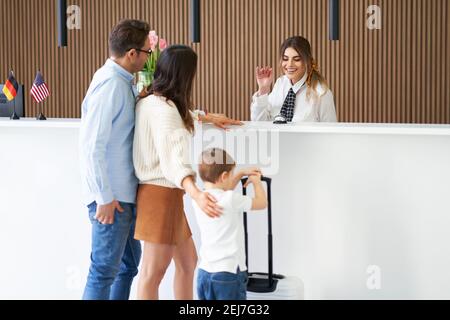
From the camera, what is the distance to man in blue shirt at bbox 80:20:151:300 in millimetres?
3102

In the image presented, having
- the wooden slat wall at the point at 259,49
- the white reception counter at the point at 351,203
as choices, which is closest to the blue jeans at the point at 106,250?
the white reception counter at the point at 351,203

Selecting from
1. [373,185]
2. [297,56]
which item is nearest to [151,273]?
[373,185]

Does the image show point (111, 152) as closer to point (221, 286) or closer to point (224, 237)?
point (224, 237)

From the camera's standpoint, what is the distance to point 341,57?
7281mm

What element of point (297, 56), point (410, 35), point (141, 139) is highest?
point (410, 35)

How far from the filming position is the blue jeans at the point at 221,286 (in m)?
3.01

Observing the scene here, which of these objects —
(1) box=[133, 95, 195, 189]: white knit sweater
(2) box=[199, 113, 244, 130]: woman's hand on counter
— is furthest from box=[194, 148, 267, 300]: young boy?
(2) box=[199, 113, 244, 130]: woman's hand on counter

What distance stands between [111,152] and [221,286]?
2.42 ft

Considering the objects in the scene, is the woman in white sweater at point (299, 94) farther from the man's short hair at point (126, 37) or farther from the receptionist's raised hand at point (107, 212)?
the receptionist's raised hand at point (107, 212)

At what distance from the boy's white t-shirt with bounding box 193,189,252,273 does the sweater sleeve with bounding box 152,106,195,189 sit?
0.48 feet

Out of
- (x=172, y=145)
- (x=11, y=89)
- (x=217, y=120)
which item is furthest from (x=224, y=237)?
(x=11, y=89)

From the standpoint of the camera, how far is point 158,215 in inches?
124

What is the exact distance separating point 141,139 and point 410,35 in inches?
181
